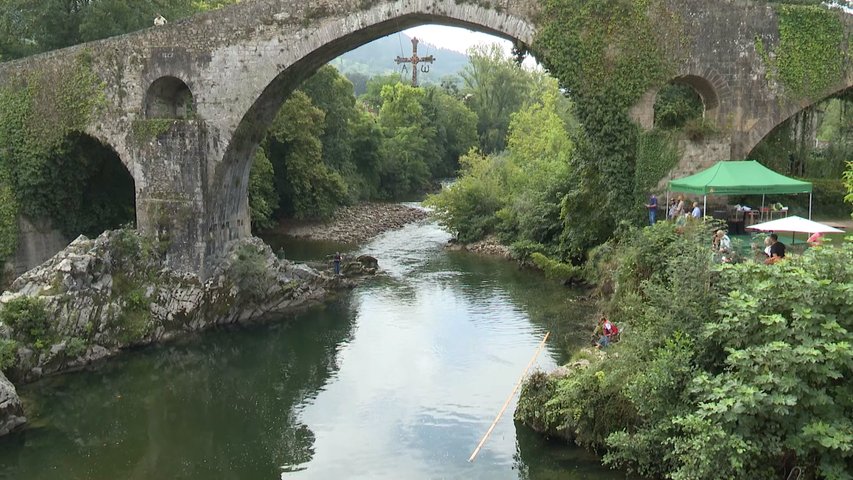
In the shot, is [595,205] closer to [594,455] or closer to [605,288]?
[605,288]

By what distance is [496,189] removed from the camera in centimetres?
2856

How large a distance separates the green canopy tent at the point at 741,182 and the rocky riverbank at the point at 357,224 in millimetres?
17596

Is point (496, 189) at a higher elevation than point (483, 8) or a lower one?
lower

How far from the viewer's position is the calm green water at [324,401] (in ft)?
34.4

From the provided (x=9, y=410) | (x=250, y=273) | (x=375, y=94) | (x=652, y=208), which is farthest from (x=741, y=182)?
(x=375, y=94)

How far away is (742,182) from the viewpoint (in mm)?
12766

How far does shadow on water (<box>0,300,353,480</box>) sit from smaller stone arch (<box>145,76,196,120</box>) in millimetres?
5538

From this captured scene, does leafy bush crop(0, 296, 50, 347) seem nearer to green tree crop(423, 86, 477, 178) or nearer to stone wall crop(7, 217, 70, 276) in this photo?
stone wall crop(7, 217, 70, 276)

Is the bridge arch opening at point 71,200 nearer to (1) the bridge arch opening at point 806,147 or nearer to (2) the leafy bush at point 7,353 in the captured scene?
(2) the leafy bush at point 7,353

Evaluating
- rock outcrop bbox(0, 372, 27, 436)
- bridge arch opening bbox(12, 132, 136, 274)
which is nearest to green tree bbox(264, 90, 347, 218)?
bridge arch opening bbox(12, 132, 136, 274)

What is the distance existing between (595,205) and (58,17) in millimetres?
16048

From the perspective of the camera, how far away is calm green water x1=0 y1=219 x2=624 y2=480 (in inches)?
413

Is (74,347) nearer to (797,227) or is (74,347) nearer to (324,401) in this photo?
(324,401)

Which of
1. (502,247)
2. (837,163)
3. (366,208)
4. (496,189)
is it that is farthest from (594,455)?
(366,208)
